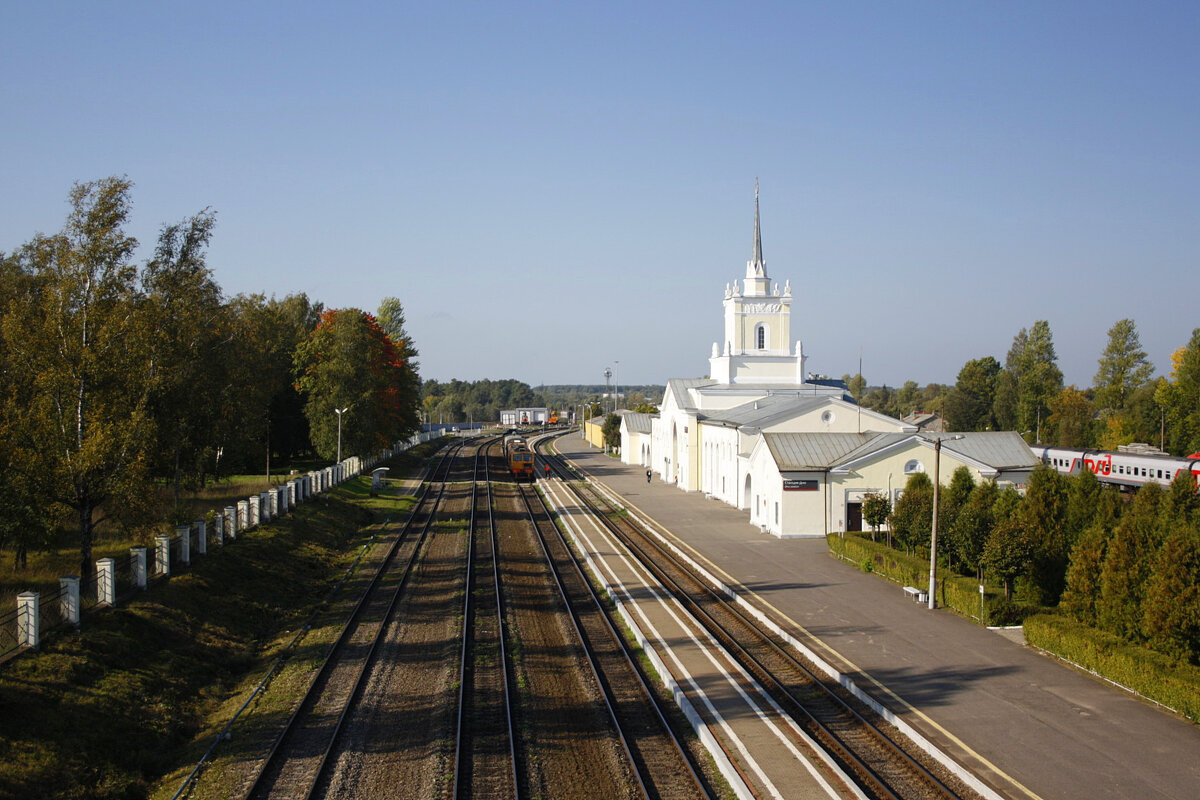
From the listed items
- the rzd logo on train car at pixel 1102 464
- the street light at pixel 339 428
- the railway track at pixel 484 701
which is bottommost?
the railway track at pixel 484 701

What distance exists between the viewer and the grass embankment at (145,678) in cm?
1147

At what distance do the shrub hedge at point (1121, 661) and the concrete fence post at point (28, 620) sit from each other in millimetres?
18437

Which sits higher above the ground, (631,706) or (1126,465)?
(1126,465)

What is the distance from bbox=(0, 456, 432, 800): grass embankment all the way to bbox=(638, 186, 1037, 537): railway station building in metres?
18.1

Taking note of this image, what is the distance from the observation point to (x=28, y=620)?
45.0ft

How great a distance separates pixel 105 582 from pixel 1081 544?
19.9m

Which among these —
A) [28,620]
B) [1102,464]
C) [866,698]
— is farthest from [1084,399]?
[28,620]

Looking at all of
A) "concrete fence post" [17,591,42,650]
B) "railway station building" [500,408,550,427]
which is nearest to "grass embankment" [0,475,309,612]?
"concrete fence post" [17,591,42,650]

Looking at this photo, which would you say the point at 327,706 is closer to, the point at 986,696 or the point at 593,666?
the point at 593,666

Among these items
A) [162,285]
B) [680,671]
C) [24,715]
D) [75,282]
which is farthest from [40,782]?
[162,285]

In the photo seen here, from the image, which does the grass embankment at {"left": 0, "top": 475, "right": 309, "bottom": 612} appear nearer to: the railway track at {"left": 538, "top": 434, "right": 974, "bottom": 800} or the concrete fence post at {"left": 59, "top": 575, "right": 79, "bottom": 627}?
the concrete fence post at {"left": 59, "top": 575, "right": 79, "bottom": 627}

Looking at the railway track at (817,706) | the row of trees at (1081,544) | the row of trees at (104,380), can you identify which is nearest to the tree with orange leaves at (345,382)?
the row of trees at (104,380)

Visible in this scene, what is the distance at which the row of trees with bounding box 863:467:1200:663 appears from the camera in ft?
51.1

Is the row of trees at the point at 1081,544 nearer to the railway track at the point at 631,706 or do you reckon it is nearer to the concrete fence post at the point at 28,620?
the railway track at the point at 631,706
